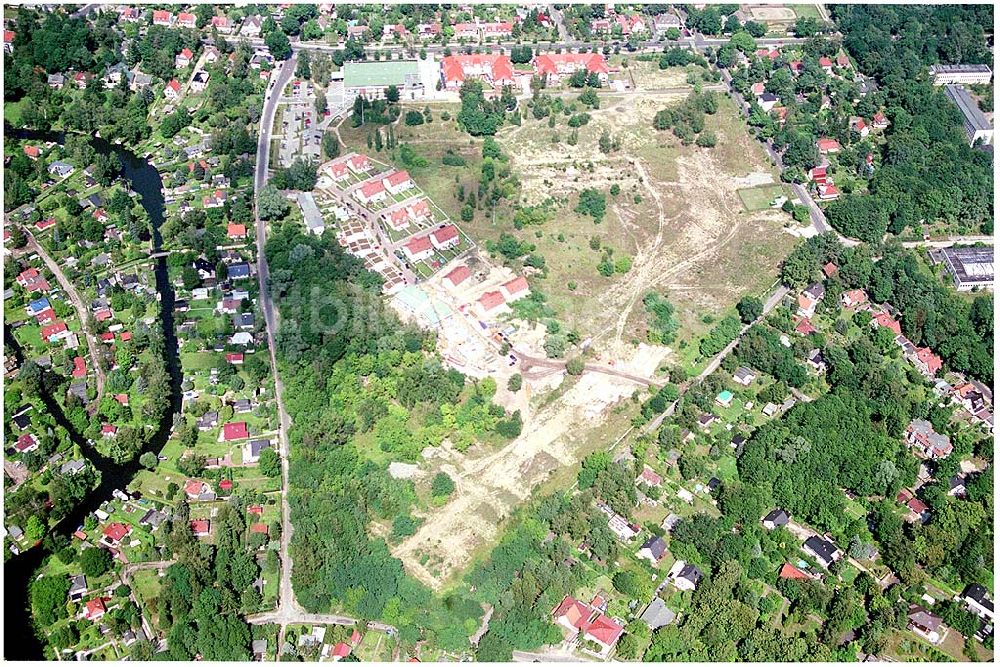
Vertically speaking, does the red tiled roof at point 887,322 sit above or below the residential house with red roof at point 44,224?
below

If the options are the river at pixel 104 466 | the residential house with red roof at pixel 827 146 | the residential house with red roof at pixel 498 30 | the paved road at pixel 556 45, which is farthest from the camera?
the residential house with red roof at pixel 498 30

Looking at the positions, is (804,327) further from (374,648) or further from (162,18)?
(162,18)

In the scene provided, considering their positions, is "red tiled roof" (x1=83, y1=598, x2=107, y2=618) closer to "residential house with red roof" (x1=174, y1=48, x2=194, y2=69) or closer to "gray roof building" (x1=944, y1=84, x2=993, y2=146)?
"residential house with red roof" (x1=174, y1=48, x2=194, y2=69)

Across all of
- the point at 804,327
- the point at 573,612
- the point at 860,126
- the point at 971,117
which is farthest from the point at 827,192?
the point at 573,612

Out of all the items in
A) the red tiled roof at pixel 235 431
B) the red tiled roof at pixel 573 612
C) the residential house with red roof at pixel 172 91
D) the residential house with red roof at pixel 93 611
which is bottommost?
the red tiled roof at pixel 573 612

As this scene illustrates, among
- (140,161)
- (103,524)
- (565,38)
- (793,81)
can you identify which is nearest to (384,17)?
(565,38)

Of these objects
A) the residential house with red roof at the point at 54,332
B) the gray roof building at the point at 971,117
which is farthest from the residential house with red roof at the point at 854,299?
the residential house with red roof at the point at 54,332

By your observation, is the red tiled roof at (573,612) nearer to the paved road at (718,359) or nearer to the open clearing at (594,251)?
the open clearing at (594,251)

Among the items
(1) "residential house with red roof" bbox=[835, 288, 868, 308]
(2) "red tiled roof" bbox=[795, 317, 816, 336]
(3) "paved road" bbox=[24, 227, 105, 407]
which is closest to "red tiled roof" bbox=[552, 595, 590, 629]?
(2) "red tiled roof" bbox=[795, 317, 816, 336]
